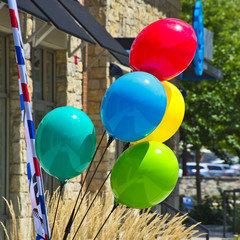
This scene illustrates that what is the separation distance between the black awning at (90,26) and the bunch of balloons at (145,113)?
4.03 meters

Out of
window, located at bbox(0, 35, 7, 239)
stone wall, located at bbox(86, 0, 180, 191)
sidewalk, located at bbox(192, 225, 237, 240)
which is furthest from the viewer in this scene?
sidewalk, located at bbox(192, 225, 237, 240)

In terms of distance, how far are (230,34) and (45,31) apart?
16.8m

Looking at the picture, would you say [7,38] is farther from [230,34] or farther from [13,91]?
[230,34]

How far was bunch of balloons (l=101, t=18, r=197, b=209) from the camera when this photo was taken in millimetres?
4227

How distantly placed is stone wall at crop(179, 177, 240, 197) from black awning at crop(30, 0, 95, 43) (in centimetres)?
1777

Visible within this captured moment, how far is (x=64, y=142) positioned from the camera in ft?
14.2

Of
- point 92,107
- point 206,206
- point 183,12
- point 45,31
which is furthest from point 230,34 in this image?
point 45,31

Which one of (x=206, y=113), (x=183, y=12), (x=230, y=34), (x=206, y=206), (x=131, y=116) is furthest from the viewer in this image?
(x=230, y=34)

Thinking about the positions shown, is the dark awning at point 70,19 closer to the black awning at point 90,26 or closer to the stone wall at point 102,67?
the black awning at point 90,26

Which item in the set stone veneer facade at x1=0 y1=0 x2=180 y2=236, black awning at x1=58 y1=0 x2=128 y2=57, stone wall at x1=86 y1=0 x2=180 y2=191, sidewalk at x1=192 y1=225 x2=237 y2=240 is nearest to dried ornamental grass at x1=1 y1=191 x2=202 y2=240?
stone veneer facade at x1=0 y1=0 x2=180 y2=236

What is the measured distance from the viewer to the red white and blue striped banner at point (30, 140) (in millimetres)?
4098

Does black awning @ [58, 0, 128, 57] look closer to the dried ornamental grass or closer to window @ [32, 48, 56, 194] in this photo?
window @ [32, 48, 56, 194]

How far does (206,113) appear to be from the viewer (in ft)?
65.6

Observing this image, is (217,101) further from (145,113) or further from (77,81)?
(145,113)
